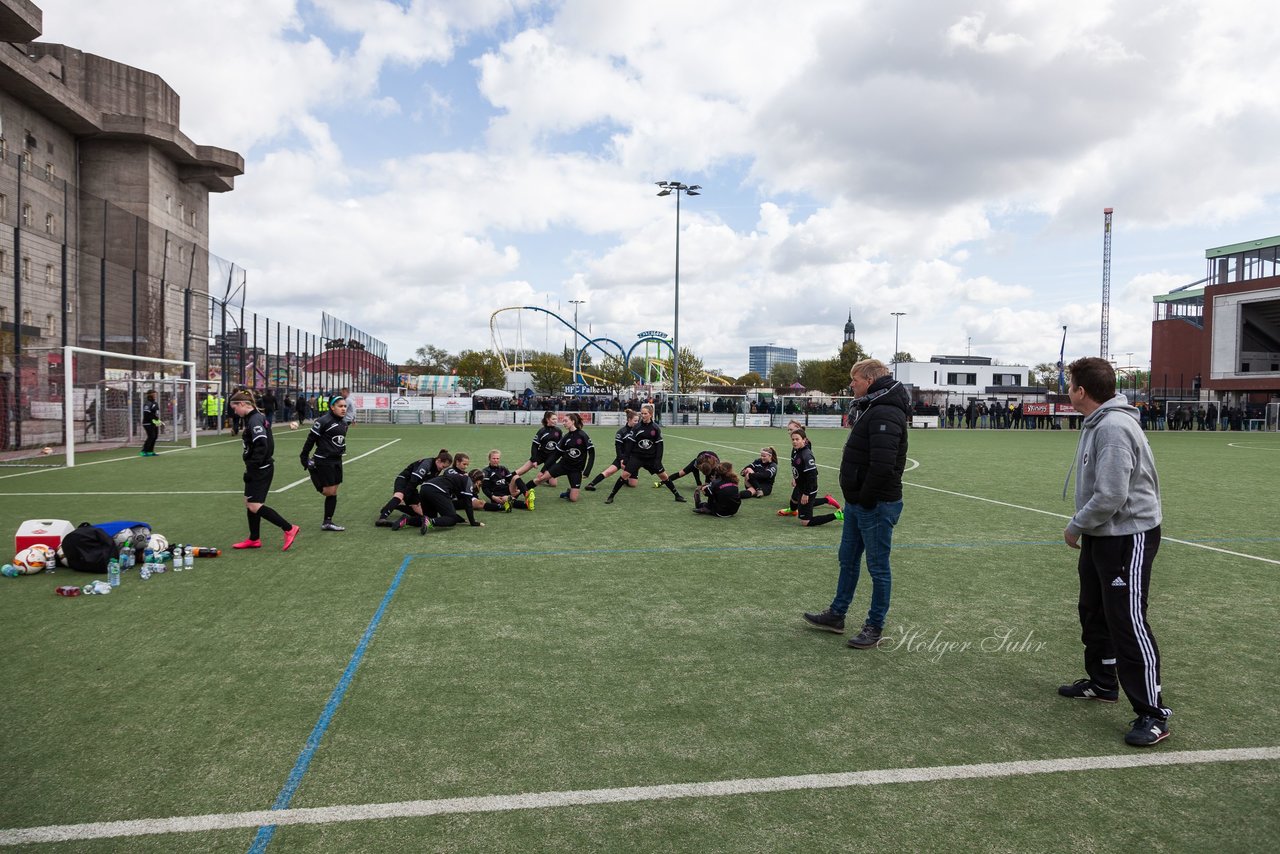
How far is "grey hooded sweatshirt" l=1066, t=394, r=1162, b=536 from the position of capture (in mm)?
4102

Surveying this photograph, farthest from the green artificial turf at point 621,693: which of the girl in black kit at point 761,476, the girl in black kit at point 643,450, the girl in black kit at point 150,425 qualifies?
the girl in black kit at point 150,425

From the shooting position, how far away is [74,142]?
174 ft

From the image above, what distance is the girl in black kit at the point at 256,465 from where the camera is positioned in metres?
8.91

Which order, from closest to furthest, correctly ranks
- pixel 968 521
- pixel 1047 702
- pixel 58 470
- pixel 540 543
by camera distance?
pixel 1047 702
pixel 540 543
pixel 968 521
pixel 58 470

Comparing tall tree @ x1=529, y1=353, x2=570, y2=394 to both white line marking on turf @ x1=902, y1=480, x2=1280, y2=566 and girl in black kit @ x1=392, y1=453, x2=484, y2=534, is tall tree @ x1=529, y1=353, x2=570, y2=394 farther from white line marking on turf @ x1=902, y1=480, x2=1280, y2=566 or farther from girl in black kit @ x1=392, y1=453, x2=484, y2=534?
girl in black kit @ x1=392, y1=453, x2=484, y2=534

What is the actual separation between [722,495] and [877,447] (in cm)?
655

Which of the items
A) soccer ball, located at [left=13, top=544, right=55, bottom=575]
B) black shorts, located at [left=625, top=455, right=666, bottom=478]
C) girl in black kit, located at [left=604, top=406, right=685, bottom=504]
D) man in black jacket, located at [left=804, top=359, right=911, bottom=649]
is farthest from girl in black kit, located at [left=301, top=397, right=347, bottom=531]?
man in black jacket, located at [left=804, top=359, right=911, bottom=649]

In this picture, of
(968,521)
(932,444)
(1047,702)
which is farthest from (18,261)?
(932,444)

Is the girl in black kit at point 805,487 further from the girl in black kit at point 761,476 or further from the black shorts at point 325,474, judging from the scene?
the black shorts at point 325,474

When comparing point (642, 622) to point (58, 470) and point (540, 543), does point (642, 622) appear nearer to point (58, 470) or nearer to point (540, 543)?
point (540, 543)

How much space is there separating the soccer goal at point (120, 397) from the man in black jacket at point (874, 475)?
2299 cm

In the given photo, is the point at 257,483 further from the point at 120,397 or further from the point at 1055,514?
the point at 120,397

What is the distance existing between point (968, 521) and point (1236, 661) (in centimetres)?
615

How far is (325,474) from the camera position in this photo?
1015 centimetres
